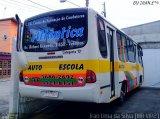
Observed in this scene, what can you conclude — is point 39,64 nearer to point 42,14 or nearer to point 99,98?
point 42,14

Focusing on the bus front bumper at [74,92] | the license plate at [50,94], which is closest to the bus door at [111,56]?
the bus front bumper at [74,92]

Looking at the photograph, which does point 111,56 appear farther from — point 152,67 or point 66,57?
point 152,67

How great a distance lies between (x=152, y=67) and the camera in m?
18.5

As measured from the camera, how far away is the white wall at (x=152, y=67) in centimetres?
1820

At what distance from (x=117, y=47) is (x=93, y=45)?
2.46 meters

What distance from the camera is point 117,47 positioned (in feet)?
27.1

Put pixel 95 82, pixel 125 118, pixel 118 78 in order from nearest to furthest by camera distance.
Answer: pixel 95 82 < pixel 125 118 < pixel 118 78

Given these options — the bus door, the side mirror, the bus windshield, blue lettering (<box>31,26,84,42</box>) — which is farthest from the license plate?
the bus door

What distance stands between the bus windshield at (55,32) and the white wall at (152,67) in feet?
43.7

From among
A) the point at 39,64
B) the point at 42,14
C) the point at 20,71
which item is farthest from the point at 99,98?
the point at 42,14

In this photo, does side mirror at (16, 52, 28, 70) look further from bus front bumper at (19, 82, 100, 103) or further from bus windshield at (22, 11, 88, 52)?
bus front bumper at (19, 82, 100, 103)

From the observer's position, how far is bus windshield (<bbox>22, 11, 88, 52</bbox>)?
6.25m

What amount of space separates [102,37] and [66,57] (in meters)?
1.19

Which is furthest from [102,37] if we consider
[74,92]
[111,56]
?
[74,92]
